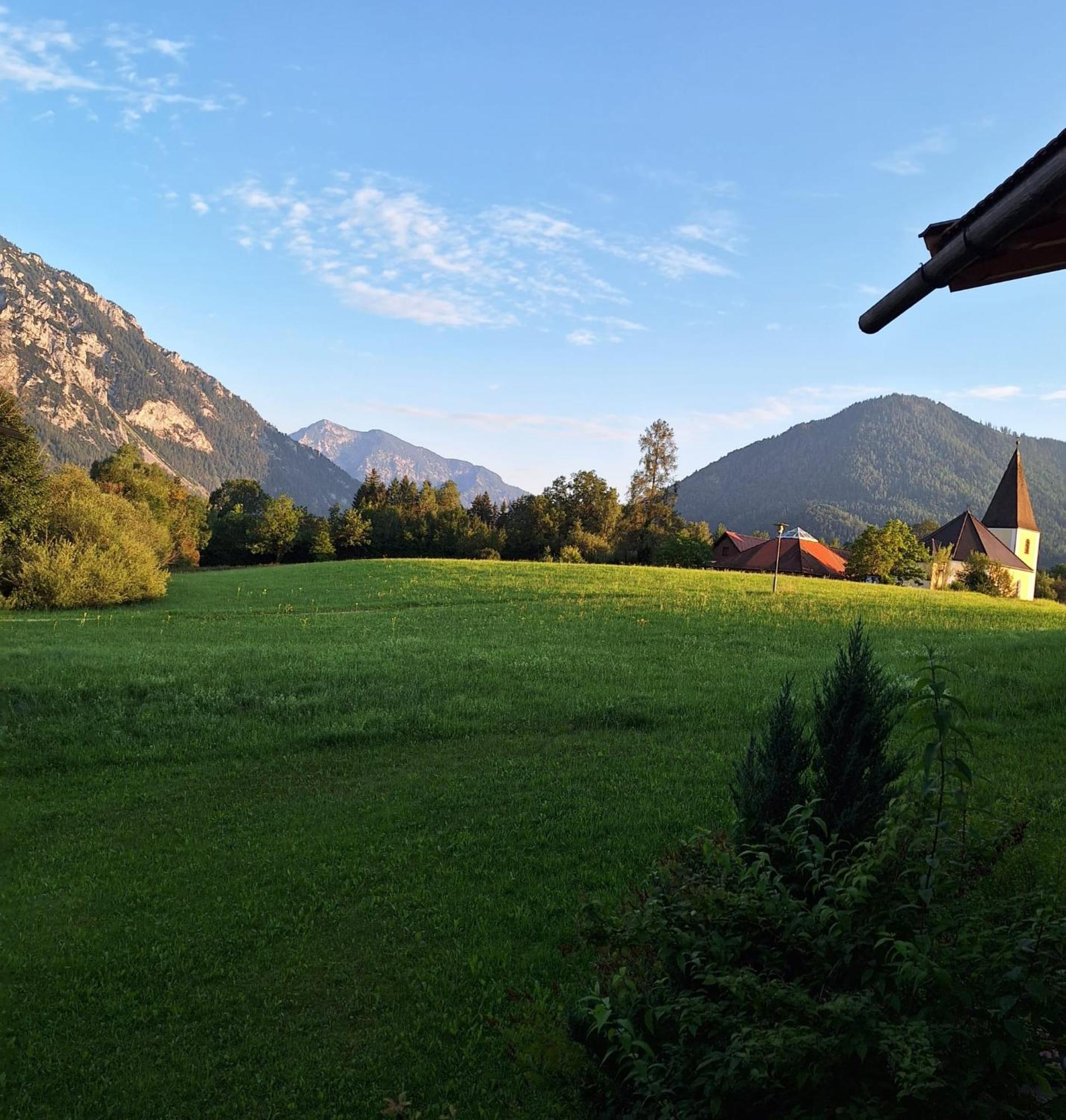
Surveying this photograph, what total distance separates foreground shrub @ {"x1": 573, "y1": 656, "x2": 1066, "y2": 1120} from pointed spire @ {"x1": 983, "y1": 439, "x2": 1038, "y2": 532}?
277ft

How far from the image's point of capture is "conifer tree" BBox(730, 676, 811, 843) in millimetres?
5230

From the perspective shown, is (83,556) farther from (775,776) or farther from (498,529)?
(498,529)

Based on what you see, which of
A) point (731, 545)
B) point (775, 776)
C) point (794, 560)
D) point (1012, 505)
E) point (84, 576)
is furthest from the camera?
point (731, 545)

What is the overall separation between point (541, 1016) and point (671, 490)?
8249 cm

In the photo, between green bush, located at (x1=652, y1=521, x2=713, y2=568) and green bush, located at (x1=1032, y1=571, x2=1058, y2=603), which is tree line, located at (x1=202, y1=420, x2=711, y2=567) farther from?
green bush, located at (x1=1032, y1=571, x2=1058, y2=603)

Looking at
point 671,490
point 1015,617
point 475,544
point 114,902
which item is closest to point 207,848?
point 114,902

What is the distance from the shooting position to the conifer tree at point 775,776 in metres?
5.23

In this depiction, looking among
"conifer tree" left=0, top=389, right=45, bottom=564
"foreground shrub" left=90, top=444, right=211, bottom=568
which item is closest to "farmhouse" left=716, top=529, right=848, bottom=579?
"foreground shrub" left=90, top=444, right=211, bottom=568

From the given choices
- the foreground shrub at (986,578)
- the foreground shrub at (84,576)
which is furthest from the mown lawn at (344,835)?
the foreground shrub at (986,578)

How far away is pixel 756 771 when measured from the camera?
5438mm

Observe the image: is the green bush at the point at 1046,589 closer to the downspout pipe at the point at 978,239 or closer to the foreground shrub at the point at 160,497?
the foreground shrub at the point at 160,497

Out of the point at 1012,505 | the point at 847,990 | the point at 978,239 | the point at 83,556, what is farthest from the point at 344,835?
the point at 1012,505

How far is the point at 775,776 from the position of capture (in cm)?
526

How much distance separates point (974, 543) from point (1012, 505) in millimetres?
7720
